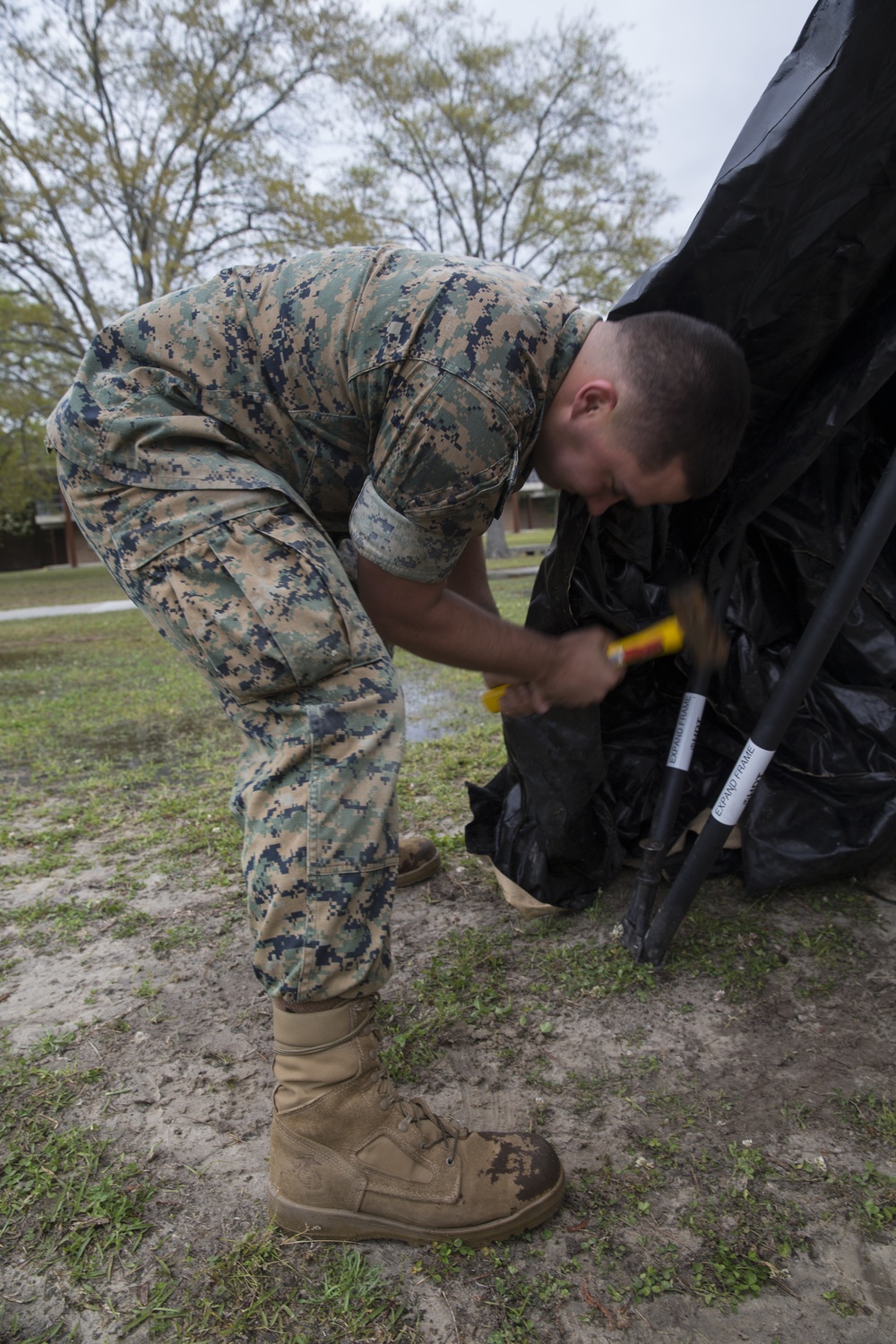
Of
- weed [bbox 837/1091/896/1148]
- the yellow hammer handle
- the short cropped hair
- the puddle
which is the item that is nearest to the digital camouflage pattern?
the short cropped hair

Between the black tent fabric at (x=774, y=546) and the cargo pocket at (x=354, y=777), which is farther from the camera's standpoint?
the black tent fabric at (x=774, y=546)

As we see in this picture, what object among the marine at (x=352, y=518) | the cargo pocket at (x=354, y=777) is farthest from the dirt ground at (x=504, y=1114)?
the cargo pocket at (x=354, y=777)

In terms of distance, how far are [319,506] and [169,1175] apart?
48.2 inches

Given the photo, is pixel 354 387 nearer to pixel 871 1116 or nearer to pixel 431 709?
pixel 871 1116

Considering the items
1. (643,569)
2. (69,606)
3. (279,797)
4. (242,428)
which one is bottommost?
(69,606)

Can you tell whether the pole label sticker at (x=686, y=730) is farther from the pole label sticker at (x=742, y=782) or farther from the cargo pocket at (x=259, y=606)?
the cargo pocket at (x=259, y=606)

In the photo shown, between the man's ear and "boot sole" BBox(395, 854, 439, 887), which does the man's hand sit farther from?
"boot sole" BBox(395, 854, 439, 887)

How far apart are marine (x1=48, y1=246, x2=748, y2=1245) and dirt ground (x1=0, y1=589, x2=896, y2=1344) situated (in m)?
0.12

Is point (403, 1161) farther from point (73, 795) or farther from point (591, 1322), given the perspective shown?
point (73, 795)

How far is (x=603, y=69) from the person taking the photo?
1931 centimetres

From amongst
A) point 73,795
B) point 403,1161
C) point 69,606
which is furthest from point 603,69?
point 403,1161

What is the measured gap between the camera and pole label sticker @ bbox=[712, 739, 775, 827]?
1708 mm

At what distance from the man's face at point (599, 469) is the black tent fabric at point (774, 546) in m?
0.27

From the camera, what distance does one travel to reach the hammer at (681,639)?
1772mm
